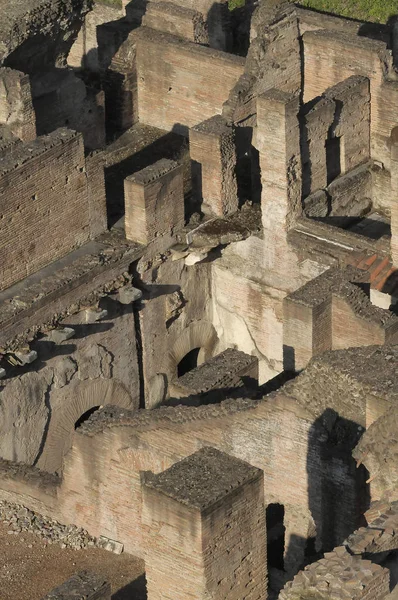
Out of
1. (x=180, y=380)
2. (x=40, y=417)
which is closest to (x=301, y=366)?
(x=180, y=380)

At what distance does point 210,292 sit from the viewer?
1507 inches

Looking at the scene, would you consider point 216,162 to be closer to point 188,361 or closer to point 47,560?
point 188,361

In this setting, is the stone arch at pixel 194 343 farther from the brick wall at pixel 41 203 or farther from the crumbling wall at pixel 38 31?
the crumbling wall at pixel 38 31

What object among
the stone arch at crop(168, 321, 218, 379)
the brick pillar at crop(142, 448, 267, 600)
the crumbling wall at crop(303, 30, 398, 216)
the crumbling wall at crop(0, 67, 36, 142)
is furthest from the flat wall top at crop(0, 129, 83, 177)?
→ the brick pillar at crop(142, 448, 267, 600)

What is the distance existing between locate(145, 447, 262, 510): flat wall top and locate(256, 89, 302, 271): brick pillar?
863 cm

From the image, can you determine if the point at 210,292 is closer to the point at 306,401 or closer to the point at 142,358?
the point at 142,358

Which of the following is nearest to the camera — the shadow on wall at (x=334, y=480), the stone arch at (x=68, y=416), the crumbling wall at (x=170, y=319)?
the shadow on wall at (x=334, y=480)

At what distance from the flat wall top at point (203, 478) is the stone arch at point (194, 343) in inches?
389

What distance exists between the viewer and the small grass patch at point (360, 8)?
42.3 meters

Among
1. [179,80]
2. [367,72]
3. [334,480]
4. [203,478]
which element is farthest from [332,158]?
[203,478]

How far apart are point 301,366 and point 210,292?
4.32 m

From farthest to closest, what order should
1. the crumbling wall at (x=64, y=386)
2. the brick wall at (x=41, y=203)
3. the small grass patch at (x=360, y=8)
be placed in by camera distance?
the small grass patch at (x=360, y=8)
the crumbling wall at (x=64, y=386)
the brick wall at (x=41, y=203)

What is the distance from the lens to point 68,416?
119 feet

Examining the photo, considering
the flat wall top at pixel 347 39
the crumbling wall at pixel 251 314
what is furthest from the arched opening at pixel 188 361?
the flat wall top at pixel 347 39
